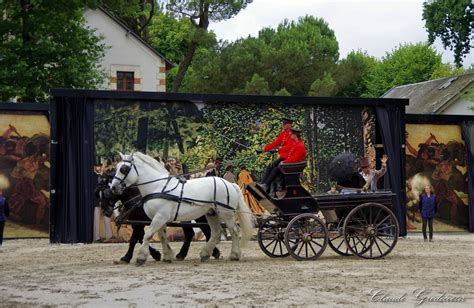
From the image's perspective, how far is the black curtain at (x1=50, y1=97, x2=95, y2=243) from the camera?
20312 mm

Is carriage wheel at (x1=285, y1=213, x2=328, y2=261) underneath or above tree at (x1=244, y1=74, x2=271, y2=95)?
underneath

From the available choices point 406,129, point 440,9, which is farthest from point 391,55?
point 406,129

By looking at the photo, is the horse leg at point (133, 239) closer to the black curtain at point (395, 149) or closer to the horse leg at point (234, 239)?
the horse leg at point (234, 239)

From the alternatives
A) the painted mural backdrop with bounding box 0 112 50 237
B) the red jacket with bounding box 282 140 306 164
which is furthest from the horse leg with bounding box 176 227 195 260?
the painted mural backdrop with bounding box 0 112 50 237

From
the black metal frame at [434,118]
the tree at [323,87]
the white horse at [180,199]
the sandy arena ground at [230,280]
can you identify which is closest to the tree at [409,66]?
the tree at [323,87]

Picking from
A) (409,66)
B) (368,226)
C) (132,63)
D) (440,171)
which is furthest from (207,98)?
(409,66)

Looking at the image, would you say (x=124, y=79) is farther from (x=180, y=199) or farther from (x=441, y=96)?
(x=180, y=199)

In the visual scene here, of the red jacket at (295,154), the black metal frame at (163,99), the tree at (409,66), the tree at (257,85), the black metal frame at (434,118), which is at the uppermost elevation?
the tree at (409,66)

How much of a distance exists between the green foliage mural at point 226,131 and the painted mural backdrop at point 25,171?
7.14 ft

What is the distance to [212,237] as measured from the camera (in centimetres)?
1616

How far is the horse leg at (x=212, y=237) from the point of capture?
16.0 meters

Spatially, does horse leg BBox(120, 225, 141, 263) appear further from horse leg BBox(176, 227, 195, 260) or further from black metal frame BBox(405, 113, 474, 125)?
black metal frame BBox(405, 113, 474, 125)

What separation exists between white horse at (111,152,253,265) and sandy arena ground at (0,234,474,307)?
52 centimetres

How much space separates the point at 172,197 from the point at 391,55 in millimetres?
62045
